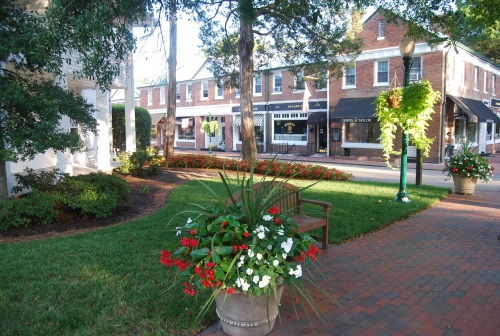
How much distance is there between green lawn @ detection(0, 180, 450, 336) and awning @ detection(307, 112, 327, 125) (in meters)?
21.1

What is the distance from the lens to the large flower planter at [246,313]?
126 inches

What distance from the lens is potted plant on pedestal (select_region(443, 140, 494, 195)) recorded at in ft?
35.2

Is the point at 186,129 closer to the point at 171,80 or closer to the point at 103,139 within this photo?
the point at 171,80

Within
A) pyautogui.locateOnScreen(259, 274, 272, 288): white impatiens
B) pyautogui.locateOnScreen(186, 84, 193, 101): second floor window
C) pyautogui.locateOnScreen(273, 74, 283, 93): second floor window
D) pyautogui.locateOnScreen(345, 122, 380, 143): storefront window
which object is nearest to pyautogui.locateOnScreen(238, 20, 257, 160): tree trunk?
pyautogui.locateOnScreen(259, 274, 272, 288): white impatiens

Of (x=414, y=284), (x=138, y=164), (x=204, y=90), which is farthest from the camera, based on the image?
(x=204, y=90)

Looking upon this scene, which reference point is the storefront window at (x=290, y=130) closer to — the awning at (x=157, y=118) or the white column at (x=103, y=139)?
the awning at (x=157, y=118)

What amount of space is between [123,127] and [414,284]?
Answer: 17.7 m

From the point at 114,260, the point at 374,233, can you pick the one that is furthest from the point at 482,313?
the point at 114,260

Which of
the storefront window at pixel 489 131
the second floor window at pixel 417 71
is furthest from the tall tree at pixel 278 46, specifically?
the storefront window at pixel 489 131

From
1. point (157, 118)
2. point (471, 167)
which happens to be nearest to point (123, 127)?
point (471, 167)

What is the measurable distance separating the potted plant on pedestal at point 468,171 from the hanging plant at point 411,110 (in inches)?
83.8

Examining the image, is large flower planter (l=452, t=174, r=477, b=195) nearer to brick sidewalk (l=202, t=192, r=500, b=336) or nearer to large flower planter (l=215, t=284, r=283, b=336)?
brick sidewalk (l=202, t=192, r=500, b=336)

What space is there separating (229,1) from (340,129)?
16214mm

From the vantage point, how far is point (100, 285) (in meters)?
4.11
